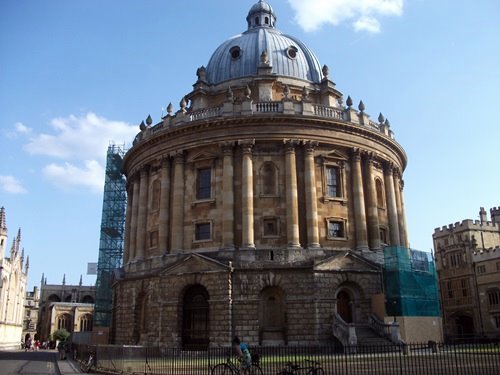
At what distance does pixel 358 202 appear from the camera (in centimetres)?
3731

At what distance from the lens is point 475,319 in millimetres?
65312

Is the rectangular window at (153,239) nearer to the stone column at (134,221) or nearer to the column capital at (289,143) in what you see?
the stone column at (134,221)

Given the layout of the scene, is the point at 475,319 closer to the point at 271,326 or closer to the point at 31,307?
the point at 271,326

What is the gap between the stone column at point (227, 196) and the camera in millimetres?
35000

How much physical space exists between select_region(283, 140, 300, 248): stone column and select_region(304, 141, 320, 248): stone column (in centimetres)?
79

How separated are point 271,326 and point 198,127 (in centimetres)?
1464

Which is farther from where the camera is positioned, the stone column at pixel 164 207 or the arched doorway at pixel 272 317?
→ the stone column at pixel 164 207

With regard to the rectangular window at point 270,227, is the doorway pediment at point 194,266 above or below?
below

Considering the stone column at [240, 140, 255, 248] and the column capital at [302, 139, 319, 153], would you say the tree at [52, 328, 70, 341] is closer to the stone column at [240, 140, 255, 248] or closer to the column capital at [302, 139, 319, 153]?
the stone column at [240, 140, 255, 248]

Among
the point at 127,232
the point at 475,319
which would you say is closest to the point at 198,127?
the point at 127,232

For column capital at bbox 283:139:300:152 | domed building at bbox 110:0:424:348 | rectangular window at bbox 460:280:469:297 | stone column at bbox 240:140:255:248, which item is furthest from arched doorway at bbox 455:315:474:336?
stone column at bbox 240:140:255:248

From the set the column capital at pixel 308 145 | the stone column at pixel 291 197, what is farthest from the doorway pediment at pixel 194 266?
the column capital at pixel 308 145

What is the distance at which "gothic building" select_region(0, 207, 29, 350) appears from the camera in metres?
66.9

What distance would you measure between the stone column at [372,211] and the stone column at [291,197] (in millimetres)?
6005
